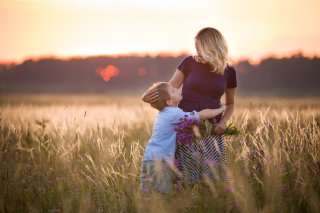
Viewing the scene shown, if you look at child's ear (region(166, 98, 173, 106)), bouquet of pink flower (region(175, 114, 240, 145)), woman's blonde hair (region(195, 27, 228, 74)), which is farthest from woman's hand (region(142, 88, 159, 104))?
woman's blonde hair (region(195, 27, 228, 74))

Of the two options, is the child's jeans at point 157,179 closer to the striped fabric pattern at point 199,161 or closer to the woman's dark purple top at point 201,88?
the striped fabric pattern at point 199,161

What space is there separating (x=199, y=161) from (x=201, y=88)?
610 mm

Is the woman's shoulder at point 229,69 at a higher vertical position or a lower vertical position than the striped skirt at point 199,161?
higher

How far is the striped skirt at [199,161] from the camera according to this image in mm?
4008

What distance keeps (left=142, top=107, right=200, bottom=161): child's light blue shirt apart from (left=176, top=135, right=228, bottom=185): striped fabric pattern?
5.2 inches

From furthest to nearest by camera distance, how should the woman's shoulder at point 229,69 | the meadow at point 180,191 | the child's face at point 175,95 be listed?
the woman's shoulder at point 229,69
the child's face at point 175,95
the meadow at point 180,191

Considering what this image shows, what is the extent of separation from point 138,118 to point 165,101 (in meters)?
3.65

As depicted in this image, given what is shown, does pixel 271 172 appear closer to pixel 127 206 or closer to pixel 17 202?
pixel 127 206

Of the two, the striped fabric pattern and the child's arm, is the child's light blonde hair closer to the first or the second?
the child's arm

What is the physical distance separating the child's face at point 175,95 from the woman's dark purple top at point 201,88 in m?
0.10

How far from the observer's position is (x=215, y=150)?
13.4 ft

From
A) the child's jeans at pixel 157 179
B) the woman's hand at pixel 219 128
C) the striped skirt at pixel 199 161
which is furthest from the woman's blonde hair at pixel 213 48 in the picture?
the child's jeans at pixel 157 179

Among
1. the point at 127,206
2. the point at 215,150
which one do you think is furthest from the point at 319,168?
the point at 127,206

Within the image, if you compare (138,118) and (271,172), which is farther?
(138,118)
